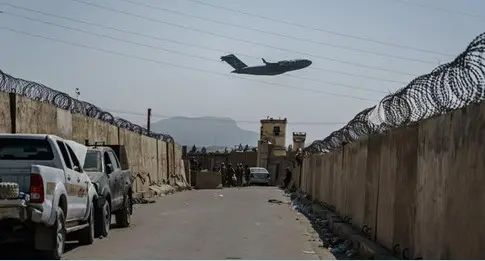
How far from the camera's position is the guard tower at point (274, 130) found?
8092 cm

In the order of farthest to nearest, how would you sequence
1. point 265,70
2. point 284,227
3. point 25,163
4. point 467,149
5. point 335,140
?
point 265,70 → point 335,140 → point 284,227 → point 25,163 → point 467,149

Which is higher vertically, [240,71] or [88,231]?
[240,71]

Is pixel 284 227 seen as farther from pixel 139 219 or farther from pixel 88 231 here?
pixel 88 231

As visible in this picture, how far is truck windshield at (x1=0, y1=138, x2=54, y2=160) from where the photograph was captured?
11203 mm

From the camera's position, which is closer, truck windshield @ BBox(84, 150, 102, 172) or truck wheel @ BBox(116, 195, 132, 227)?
truck windshield @ BBox(84, 150, 102, 172)

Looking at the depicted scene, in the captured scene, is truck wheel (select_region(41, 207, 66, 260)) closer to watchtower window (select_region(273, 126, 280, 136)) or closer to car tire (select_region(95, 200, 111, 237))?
car tire (select_region(95, 200, 111, 237))

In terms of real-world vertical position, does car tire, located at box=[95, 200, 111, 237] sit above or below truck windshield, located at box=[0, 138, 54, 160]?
below

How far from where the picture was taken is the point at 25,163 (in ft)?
35.0

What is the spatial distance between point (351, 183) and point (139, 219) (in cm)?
626

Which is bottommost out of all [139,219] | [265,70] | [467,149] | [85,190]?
[139,219]

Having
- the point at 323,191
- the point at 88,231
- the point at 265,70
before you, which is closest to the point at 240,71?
the point at 265,70

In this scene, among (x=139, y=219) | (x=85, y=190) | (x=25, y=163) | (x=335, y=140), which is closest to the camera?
(x=25, y=163)

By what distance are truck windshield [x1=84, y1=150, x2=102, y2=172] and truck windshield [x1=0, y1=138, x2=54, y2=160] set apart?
134 inches

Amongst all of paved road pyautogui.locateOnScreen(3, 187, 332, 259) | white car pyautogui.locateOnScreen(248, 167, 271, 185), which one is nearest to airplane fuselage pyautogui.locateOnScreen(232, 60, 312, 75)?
white car pyautogui.locateOnScreen(248, 167, 271, 185)
